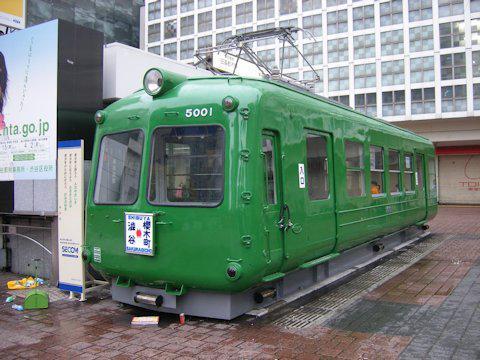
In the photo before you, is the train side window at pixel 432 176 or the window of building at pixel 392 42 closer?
the train side window at pixel 432 176

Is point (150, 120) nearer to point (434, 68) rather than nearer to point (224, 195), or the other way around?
point (224, 195)

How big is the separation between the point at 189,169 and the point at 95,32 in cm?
365

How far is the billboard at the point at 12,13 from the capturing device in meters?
9.41

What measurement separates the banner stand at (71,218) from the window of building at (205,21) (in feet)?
103

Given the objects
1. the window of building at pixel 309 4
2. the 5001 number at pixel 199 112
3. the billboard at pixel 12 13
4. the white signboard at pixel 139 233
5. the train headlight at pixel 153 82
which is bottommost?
the white signboard at pixel 139 233

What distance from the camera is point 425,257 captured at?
9617 millimetres

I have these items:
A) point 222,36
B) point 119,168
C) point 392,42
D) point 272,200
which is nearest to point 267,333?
point 272,200

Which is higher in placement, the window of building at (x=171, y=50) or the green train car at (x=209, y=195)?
the window of building at (x=171, y=50)

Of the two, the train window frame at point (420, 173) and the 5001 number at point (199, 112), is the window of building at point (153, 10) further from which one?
the 5001 number at point (199, 112)

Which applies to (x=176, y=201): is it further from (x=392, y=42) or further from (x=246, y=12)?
(x=246, y=12)

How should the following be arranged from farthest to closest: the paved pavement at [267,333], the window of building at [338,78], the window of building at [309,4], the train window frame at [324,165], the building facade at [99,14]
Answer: the window of building at [309,4]
the window of building at [338,78]
the building facade at [99,14]
the train window frame at [324,165]
the paved pavement at [267,333]

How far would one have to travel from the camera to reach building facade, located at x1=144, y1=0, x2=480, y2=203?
27.6 m

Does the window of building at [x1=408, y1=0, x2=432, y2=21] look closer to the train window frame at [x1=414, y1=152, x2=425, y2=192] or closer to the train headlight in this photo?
the train window frame at [x1=414, y1=152, x2=425, y2=192]

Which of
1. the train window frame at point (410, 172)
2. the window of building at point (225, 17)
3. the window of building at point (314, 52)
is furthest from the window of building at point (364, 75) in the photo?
the train window frame at point (410, 172)
